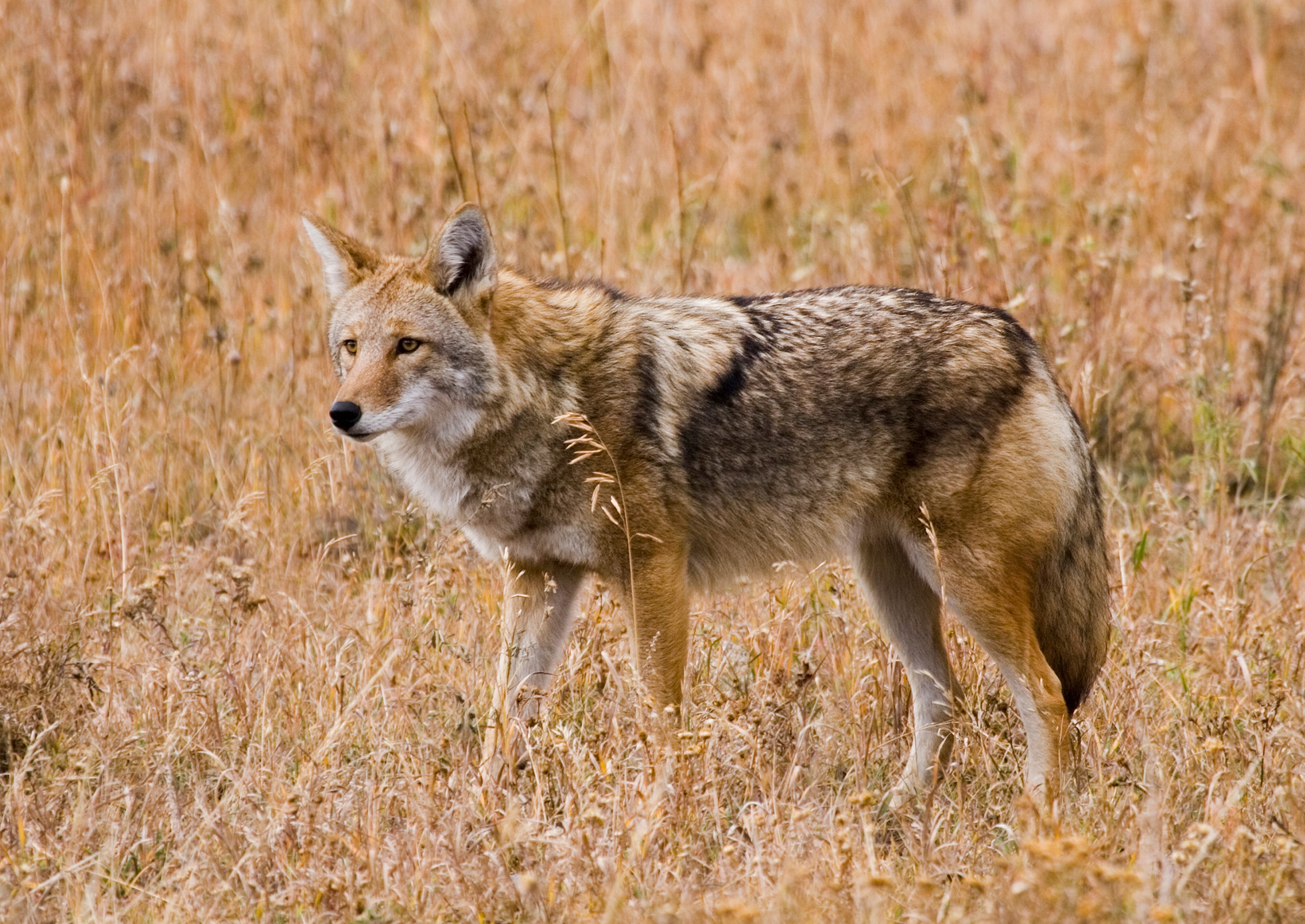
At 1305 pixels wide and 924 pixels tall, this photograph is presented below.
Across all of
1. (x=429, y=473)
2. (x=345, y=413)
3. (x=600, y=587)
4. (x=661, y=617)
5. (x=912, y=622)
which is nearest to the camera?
(x=345, y=413)

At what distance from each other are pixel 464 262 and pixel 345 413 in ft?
2.08

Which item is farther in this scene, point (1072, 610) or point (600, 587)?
point (600, 587)

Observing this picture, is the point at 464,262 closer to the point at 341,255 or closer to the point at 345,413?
the point at 341,255

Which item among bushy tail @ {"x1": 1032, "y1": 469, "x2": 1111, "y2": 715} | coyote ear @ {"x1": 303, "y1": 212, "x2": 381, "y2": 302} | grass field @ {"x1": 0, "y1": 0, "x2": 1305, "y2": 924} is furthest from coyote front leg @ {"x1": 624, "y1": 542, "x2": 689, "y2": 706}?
coyote ear @ {"x1": 303, "y1": 212, "x2": 381, "y2": 302}

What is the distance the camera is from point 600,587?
471cm

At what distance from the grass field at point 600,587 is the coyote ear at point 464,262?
830mm

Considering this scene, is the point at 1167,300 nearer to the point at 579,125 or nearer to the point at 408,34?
the point at 579,125

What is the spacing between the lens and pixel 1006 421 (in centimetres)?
421

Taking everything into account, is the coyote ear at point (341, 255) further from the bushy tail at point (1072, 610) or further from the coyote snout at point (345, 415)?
the bushy tail at point (1072, 610)

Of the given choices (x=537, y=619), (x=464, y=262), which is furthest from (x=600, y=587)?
(x=464, y=262)

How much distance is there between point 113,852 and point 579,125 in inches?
223

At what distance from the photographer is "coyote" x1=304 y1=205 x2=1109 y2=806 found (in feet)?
13.5

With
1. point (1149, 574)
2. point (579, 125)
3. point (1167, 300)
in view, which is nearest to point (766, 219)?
point (579, 125)

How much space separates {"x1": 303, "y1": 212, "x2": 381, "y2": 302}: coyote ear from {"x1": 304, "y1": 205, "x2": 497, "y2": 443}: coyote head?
90mm
